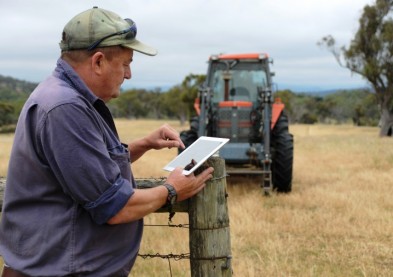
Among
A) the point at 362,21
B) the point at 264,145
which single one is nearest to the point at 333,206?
the point at 264,145

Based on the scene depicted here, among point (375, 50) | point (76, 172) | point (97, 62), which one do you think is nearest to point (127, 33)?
point (97, 62)

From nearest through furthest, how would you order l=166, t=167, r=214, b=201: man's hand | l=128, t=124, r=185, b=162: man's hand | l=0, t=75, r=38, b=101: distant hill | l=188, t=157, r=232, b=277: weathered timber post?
l=166, t=167, r=214, b=201: man's hand < l=188, t=157, r=232, b=277: weathered timber post < l=128, t=124, r=185, b=162: man's hand < l=0, t=75, r=38, b=101: distant hill

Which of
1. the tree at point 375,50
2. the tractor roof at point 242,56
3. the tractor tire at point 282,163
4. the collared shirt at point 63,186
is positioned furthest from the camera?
the tree at point 375,50

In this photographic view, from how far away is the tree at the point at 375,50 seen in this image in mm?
28344

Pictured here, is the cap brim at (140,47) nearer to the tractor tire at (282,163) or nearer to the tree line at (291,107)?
the tractor tire at (282,163)

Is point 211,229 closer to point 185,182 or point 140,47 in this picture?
point 185,182

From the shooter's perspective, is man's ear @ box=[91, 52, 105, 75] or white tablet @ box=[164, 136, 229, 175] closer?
man's ear @ box=[91, 52, 105, 75]

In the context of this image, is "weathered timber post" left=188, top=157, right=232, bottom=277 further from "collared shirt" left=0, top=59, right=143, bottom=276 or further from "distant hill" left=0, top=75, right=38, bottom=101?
"distant hill" left=0, top=75, right=38, bottom=101

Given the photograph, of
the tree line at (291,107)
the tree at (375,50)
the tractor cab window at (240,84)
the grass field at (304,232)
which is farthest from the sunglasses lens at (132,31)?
the tree line at (291,107)

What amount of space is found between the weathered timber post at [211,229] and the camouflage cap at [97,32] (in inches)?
31.1

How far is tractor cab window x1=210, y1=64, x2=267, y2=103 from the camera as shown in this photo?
31.4ft

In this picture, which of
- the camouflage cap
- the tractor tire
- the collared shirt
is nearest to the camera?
the collared shirt

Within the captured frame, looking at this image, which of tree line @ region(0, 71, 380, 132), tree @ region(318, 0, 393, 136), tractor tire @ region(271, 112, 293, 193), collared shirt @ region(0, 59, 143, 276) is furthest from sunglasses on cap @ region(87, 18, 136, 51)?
tree line @ region(0, 71, 380, 132)

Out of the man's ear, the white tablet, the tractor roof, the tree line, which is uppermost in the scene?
the tractor roof
